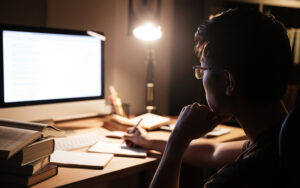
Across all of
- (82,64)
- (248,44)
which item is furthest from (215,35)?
(82,64)

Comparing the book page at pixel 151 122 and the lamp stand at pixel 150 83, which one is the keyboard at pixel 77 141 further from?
the lamp stand at pixel 150 83

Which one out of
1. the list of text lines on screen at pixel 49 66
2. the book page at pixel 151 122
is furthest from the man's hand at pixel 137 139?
the list of text lines on screen at pixel 49 66

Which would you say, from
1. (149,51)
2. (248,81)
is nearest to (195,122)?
(248,81)

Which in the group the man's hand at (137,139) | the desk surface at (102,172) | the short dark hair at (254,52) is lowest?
the desk surface at (102,172)

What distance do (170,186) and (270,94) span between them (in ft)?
1.31

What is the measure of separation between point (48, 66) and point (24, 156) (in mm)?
717

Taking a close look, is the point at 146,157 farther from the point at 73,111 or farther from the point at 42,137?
the point at 73,111

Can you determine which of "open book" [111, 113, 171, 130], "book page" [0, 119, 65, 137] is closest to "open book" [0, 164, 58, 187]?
"book page" [0, 119, 65, 137]

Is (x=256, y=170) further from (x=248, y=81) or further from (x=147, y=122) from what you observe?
(x=147, y=122)

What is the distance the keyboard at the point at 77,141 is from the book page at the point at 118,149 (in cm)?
6

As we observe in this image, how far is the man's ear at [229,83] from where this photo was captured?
31.4 inches

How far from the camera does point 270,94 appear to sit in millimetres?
784

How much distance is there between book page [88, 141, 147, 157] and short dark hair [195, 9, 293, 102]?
1.74 feet

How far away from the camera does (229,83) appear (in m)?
0.82
